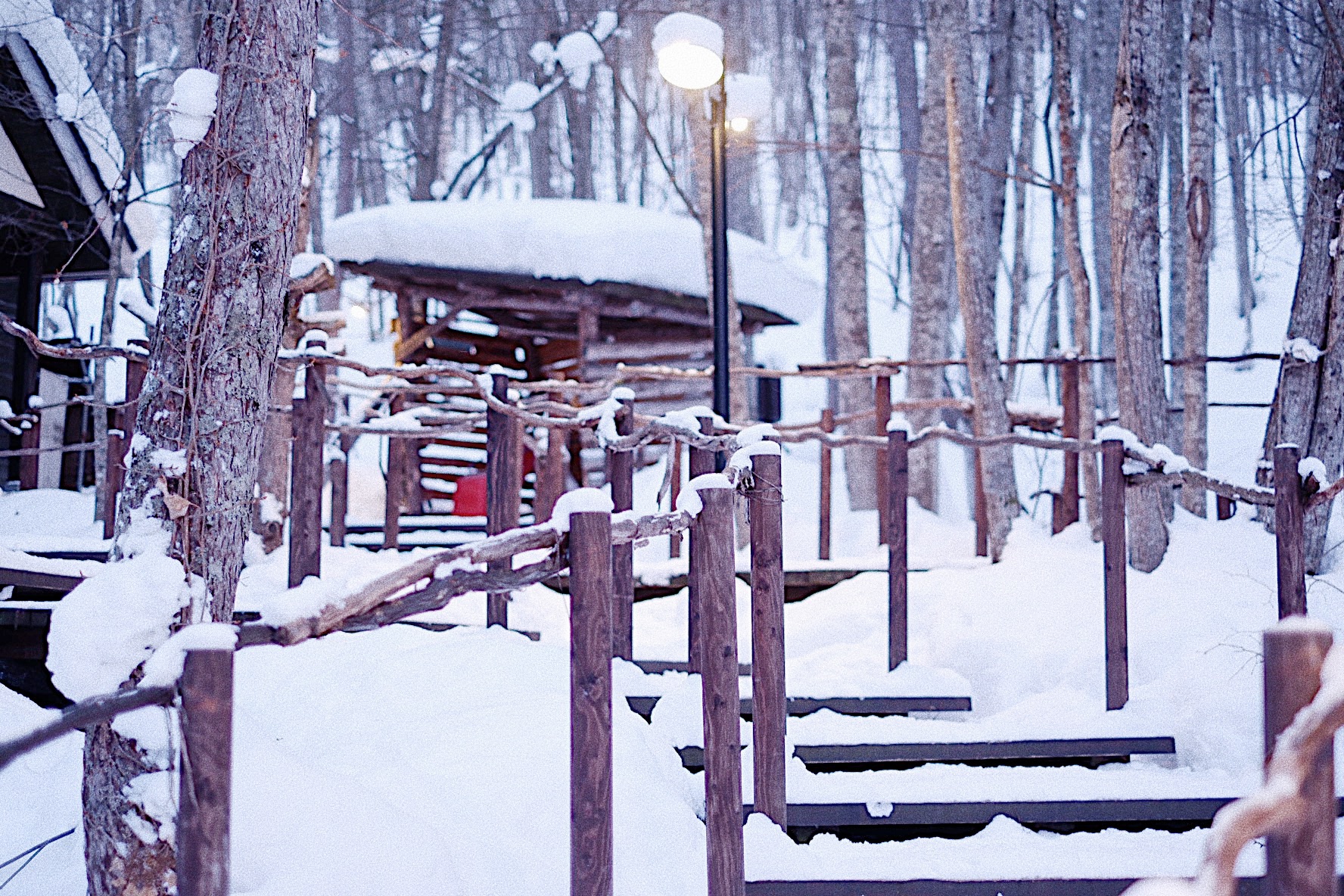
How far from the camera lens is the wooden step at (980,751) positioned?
14.6ft

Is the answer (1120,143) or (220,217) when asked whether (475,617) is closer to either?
(220,217)

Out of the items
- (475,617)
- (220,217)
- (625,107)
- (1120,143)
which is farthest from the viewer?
(625,107)

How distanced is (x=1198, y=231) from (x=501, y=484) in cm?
548

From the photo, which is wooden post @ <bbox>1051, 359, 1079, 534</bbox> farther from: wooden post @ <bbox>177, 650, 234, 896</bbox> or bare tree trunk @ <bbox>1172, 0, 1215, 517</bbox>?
wooden post @ <bbox>177, 650, 234, 896</bbox>

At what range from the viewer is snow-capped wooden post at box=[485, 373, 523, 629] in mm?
5094

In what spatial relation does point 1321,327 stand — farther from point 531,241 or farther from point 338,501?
point 531,241

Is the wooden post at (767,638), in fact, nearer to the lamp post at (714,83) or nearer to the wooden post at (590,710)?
the wooden post at (590,710)

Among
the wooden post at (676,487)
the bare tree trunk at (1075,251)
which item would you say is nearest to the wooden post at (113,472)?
the wooden post at (676,487)

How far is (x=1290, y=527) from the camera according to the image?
446 centimetres

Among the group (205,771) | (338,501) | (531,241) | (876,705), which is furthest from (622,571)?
(531,241)

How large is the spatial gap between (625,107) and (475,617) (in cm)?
2575

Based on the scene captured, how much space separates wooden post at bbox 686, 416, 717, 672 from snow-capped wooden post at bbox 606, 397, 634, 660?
0.91ft

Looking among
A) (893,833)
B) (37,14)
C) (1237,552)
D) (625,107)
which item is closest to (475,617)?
(893,833)

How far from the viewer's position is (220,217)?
303 cm
